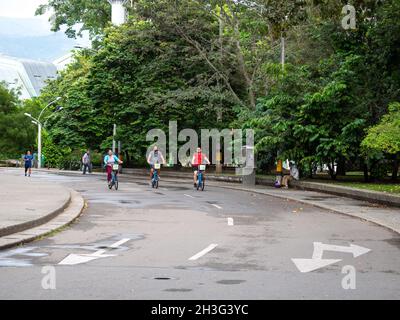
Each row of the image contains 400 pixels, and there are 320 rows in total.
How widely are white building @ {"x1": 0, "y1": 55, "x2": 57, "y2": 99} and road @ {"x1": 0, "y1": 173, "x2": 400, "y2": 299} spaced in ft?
476

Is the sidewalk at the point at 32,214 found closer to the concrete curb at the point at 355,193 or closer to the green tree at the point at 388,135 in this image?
the concrete curb at the point at 355,193

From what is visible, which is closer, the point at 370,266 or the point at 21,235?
the point at 370,266

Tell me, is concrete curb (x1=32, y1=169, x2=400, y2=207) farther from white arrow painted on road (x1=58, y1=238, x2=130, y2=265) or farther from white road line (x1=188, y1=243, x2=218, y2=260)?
white arrow painted on road (x1=58, y1=238, x2=130, y2=265)

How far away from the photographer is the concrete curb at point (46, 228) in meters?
12.8

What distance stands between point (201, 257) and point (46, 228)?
480 centimetres

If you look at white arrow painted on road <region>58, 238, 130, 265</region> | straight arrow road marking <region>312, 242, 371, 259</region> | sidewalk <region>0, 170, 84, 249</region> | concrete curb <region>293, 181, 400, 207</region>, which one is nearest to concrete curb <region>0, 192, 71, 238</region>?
sidewalk <region>0, 170, 84, 249</region>

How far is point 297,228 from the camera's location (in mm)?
16453

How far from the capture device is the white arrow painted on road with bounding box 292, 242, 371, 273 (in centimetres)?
1076

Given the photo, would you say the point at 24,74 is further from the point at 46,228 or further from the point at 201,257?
the point at 201,257

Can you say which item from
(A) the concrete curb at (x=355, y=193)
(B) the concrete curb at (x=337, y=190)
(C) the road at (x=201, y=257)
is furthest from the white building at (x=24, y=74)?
(C) the road at (x=201, y=257)

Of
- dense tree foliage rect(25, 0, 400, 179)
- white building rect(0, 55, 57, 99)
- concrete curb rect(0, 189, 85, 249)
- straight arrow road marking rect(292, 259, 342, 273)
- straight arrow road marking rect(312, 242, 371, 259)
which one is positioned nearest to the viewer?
straight arrow road marking rect(292, 259, 342, 273)
